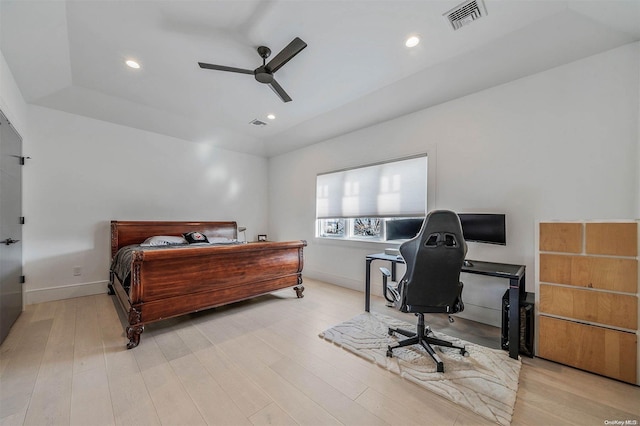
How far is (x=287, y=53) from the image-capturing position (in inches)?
91.4

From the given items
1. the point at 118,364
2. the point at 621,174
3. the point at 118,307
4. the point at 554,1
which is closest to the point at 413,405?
the point at 118,364

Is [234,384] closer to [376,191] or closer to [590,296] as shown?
[590,296]

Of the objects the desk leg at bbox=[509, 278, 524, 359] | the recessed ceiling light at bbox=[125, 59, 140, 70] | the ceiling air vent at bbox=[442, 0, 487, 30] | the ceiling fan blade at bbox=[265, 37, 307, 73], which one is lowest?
the desk leg at bbox=[509, 278, 524, 359]

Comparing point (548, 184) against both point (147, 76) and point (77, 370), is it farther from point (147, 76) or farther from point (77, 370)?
point (147, 76)

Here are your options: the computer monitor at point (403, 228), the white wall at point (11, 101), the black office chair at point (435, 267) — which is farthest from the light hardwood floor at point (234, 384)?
the white wall at point (11, 101)

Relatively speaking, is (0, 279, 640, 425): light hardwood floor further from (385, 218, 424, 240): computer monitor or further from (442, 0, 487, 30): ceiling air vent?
(442, 0, 487, 30): ceiling air vent

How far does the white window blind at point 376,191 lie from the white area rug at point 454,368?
177cm

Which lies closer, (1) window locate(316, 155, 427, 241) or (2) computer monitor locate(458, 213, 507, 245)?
(2) computer monitor locate(458, 213, 507, 245)

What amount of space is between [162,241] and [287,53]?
359 centimetres

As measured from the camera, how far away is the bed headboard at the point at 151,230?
4.04 m

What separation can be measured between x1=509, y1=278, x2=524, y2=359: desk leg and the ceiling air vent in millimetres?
2346

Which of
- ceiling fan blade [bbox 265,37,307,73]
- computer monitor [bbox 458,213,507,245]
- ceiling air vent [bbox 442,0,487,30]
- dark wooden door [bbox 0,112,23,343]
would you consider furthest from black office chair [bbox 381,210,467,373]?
dark wooden door [bbox 0,112,23,343]

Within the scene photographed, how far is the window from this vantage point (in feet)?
11.9

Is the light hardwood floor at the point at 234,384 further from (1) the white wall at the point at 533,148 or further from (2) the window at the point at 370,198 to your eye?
(2) the window at the point at 370,198
